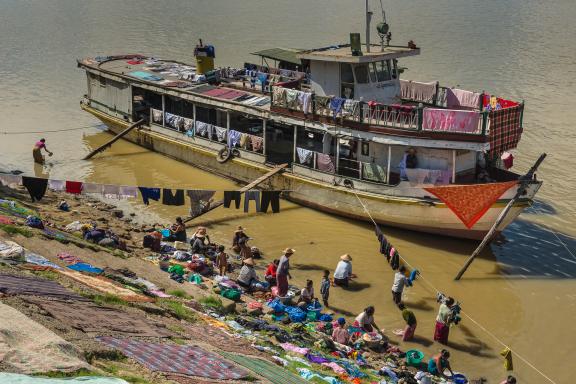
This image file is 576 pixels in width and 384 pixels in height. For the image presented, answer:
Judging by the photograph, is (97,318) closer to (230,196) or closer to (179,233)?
(179,233)

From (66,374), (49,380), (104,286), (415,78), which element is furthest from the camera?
(415,78)

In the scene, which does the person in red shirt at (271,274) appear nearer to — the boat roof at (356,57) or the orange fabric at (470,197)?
the orange fabric at (470,197)

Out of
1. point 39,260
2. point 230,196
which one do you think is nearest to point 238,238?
point 230,196

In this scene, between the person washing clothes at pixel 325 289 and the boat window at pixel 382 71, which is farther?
the boat window at pixel 382 71

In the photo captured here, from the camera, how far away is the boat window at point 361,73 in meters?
21.1

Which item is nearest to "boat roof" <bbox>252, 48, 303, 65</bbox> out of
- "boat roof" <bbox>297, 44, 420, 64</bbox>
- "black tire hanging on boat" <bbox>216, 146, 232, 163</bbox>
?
"black tire hanging on boat" <bbox>216, 146, 232, 163</bbox>

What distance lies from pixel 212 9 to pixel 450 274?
57.5 m

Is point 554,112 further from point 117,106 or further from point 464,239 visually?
point 117,106

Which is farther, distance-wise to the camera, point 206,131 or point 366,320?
point 206,131

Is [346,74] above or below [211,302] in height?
above

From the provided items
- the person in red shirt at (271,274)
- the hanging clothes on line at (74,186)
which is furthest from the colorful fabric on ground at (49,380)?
the hanging clothes on line at (74,186)

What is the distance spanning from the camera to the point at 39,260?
42.5ft

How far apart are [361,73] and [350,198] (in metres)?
3.95

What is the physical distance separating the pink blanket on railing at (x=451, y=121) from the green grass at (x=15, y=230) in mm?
10328
